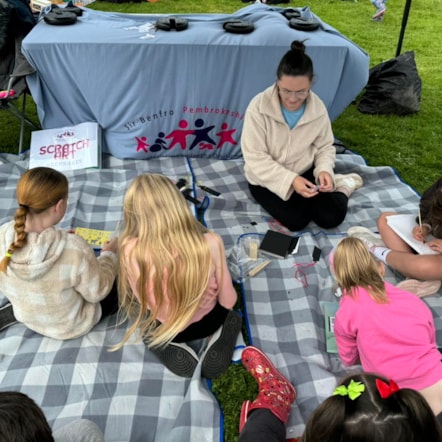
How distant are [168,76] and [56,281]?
2226mm

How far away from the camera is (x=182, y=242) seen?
186 centimetres

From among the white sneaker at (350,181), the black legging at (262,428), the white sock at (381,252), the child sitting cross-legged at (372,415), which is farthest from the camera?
the white sneaker at (350,181)

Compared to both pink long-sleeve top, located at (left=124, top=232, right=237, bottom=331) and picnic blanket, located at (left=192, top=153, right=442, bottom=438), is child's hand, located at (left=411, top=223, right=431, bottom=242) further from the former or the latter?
pink long-sleeve top, located at (left=124, top=232, right=237, bottom=331)

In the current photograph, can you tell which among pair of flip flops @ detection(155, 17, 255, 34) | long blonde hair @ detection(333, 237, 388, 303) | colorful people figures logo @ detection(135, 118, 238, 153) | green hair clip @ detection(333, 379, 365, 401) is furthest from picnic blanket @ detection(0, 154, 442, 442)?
pair of flip flops @ detection(155, 17, 255, 34)

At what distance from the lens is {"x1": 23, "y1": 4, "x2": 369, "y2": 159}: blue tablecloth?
3.48m

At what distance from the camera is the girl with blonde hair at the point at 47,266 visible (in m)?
1.85

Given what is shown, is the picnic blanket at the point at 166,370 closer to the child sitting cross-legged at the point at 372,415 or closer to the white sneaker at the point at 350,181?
the white sneaker at the point at 350,181

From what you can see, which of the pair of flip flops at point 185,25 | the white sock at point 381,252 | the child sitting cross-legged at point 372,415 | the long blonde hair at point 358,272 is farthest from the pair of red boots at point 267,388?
the pair of flip flops at point 185,25

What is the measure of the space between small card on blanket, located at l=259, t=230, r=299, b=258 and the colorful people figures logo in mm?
1246

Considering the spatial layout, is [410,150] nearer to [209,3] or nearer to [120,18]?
[120,18]

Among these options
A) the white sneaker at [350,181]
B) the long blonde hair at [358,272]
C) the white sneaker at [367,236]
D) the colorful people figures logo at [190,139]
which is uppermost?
the long blonde hair at [358,272]

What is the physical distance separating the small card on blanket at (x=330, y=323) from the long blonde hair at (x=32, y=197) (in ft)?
5.15

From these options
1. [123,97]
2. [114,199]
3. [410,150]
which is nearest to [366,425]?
[114,199]

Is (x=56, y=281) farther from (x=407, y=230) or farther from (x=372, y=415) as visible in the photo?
(x=407, y=230)
